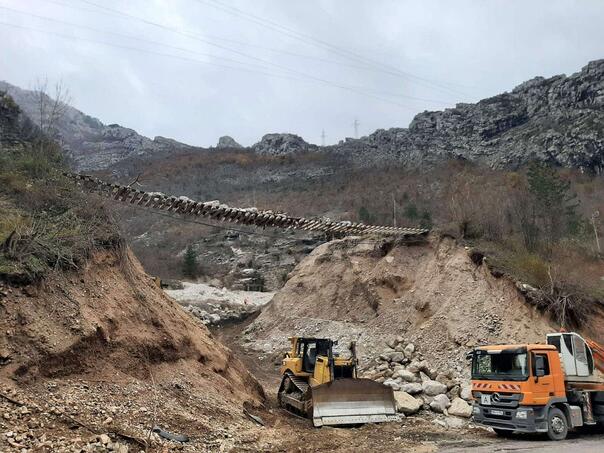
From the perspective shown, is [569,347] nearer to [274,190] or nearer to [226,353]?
[226,353]

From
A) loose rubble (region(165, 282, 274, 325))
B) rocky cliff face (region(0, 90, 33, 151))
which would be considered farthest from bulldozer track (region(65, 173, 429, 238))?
loose rubble (region(165, 282, 274, 325))

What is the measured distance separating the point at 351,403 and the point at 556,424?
481 cm

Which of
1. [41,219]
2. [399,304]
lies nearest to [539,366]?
[399,304]

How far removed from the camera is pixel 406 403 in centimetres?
1434

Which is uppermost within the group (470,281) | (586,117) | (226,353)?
(586,117)

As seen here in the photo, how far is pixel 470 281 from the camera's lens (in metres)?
20.5

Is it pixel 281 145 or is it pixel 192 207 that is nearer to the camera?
pixel 192 207

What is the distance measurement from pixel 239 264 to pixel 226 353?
142ft

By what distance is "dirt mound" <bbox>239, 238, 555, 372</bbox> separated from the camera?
726 inches

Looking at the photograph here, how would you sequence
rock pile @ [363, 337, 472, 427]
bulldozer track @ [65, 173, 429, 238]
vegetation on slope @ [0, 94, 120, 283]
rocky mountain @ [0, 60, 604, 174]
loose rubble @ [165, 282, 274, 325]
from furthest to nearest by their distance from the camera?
1. rocky mountain @ [0, 60, 604, 174]
2. loose rubble @ [165, 282, 274, 325]
3. rock pile @ [363, 337, 472, 427]
4. bulldozer track @ [65, 173, 429, 238]
5. vegetation on slope @ [0, 94, 120, 283]

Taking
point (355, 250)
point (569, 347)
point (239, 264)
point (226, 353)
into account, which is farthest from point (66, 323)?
point (239, 264)

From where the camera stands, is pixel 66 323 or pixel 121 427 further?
pixel 66 323

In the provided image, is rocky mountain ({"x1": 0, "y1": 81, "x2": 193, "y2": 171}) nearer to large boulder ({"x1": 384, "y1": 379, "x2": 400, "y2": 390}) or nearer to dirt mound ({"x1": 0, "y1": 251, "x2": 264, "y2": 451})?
large boulder ({"x1": 384, "y1": 379, "x2": 400, "y2": 390})

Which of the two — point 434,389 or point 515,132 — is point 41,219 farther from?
point 515,132
